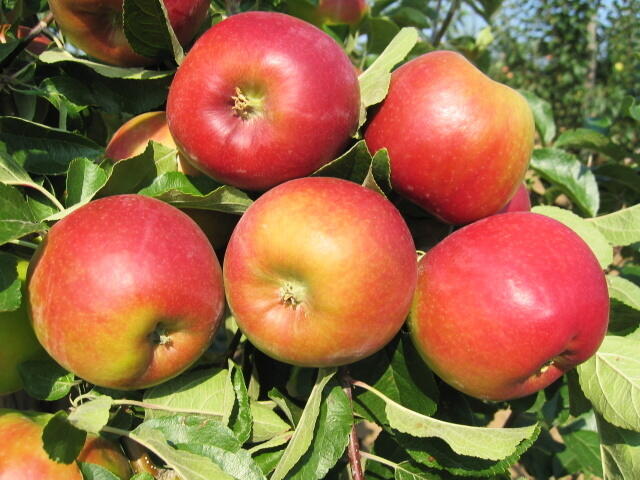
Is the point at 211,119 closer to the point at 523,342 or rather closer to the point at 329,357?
the point at 329,357

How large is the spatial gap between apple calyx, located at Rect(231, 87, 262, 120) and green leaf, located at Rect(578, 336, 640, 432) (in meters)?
0.84

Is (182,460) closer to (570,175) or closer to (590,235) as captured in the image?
(590,235)

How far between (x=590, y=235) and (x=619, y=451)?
47 centimetres

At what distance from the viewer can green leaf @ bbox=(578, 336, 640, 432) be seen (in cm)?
109

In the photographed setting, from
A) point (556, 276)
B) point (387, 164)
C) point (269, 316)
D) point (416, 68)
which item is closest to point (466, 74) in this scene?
point (416, 68)

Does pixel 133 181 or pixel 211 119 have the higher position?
pixel 211 119

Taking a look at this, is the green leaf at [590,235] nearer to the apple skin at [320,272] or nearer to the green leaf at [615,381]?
the green leaf at [615,381]

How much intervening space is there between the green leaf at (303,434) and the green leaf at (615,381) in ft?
1.78

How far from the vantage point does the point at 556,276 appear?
3.11 feet

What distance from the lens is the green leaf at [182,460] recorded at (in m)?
0.92

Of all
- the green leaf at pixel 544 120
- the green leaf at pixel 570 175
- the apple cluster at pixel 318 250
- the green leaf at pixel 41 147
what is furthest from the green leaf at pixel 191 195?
the green leaf at pixel 544 120

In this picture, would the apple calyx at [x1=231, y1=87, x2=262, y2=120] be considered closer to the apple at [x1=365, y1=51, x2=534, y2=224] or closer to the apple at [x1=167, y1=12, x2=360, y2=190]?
the apple at [x1=167, y1=12, x2=360, y2=190]

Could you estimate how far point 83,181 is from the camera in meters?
1.08

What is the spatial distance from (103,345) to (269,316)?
0.26 meters
